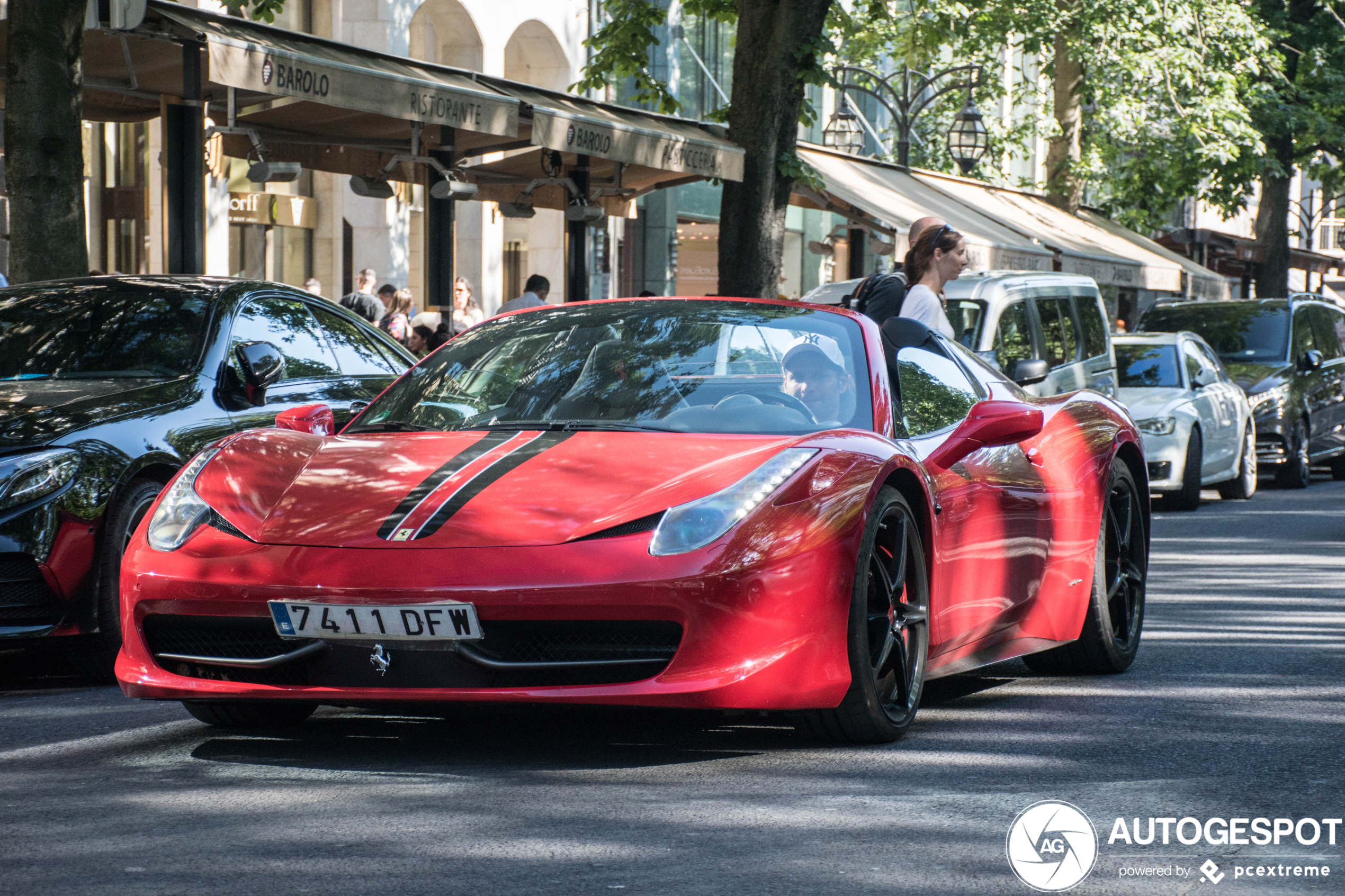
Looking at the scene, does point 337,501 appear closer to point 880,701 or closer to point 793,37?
point 880,701

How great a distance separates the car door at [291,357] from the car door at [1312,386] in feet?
43.3

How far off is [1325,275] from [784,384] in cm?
8626

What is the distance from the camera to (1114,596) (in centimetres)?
694

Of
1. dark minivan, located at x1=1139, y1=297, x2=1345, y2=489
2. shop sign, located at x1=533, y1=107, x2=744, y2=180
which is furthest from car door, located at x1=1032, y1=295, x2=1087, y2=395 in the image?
dark minivan, located at x1=1139, y1=297, x2=1345, y2=489

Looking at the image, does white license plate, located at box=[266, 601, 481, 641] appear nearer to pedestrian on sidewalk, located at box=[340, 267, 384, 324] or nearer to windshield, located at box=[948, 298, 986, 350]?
windshield, located at box=[948, 298, 986, 350]

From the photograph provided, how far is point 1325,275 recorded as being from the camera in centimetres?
8656

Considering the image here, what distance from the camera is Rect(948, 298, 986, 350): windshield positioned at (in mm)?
13242

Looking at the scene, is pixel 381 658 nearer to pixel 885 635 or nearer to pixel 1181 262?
pixel 885 635

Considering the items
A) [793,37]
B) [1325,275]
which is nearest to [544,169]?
[793,37]

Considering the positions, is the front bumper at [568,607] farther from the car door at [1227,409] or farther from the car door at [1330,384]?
the car door at [1330,384]

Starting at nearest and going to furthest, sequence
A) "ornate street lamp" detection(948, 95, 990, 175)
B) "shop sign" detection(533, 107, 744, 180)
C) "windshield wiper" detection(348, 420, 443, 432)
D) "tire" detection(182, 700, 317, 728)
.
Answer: "tire" detection(182, 700, 317, 728) < "windshield wiper" detection(348, 420, 443, 432) < "shop sign" detection(533, 107, 744, 180) < "ornate street lamp" detection(948, 95, 990, 175)

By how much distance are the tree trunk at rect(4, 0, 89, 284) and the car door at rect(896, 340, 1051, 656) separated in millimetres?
5647

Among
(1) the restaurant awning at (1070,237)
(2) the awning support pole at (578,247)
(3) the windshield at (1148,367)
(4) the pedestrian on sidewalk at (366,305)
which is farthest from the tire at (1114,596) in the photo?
(1) the restaurant awning at (1070,237)

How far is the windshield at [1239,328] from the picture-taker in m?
19.7
